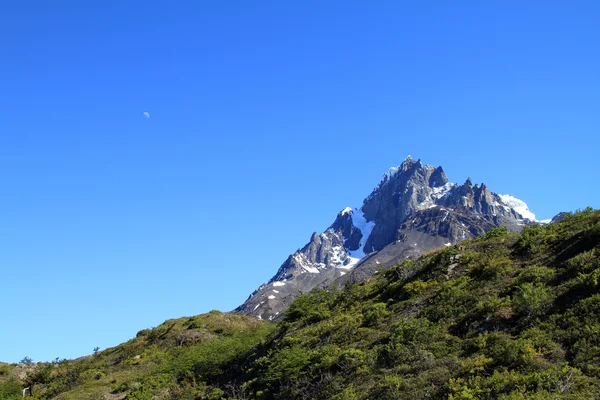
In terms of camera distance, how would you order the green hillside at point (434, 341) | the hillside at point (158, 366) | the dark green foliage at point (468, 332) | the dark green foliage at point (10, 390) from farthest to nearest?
the dark green foliage at point (10, 390) < the hillside at point (158, 366) < the green hillside at point (434, 341) < the dark green foliage at point (468, 332)

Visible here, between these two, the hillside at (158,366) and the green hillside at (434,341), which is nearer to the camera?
the green hillside at (434,341)

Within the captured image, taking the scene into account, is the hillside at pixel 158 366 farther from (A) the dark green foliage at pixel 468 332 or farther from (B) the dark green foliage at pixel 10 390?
(A) the dark green foliage at pixel 468 332

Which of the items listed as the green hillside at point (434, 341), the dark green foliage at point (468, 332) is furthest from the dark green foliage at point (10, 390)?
the dark green foliage at point (468, 332)

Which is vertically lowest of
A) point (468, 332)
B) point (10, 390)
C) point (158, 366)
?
A: point (10, 390)

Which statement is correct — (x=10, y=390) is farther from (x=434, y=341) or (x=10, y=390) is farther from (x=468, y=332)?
(x=468, y=332)

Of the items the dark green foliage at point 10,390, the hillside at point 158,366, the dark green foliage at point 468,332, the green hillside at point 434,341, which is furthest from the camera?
the dark green foliage at point 10,390

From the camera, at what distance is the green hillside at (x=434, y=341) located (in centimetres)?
1711

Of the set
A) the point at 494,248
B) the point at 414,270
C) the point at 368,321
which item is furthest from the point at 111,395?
the point at 494,248

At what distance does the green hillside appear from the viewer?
1711 centimetres

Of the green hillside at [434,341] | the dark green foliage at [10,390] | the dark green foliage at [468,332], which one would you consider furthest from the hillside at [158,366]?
the dark green foliage at [468,332]

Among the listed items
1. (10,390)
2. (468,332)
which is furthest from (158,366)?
(468,332)

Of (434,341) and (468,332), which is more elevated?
(468,332)

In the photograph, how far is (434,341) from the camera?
70.9ft

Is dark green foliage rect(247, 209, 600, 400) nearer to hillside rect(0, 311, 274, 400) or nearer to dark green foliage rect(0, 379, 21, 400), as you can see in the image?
hillside rect(0, 311, 274, 400)
